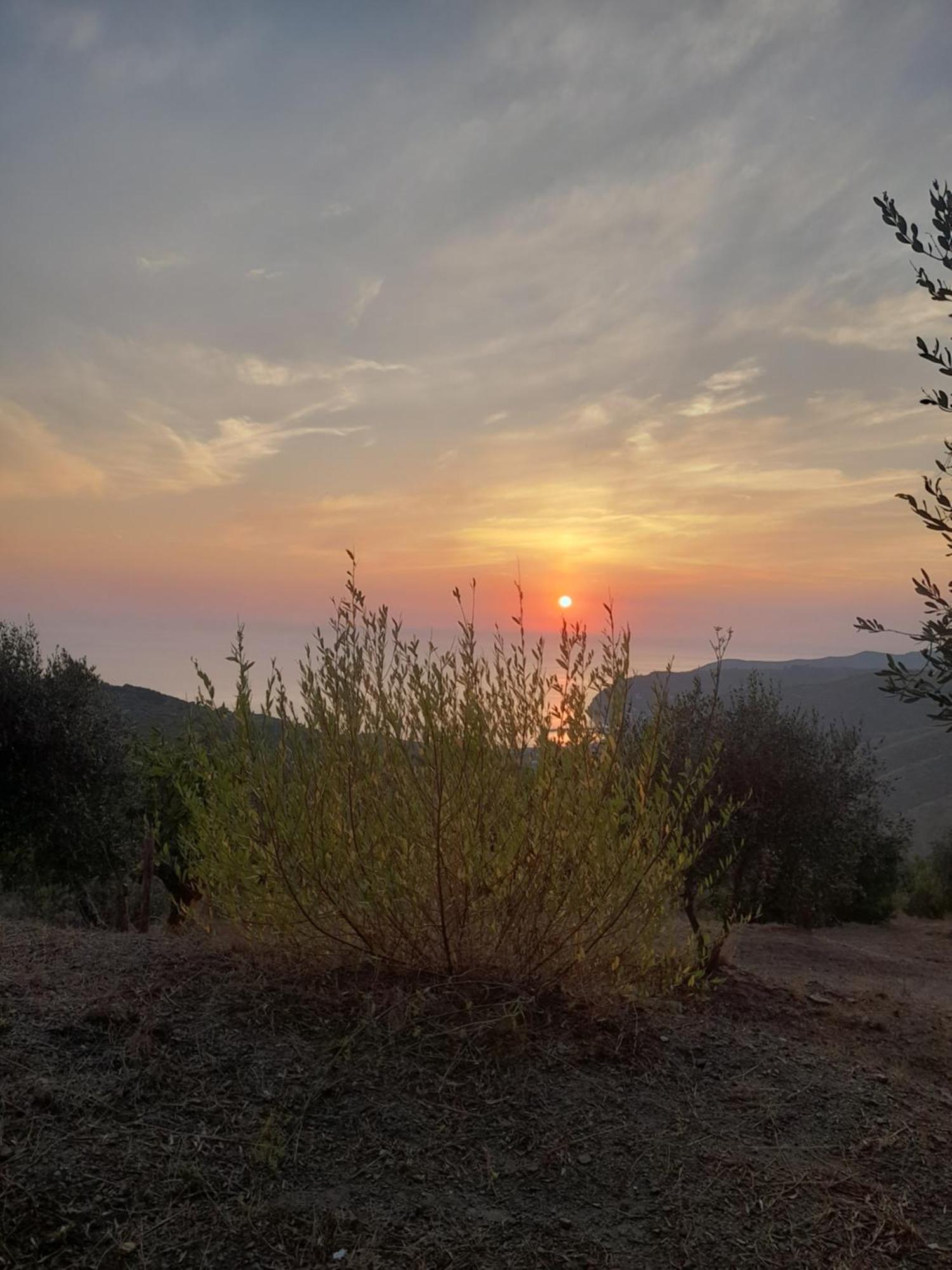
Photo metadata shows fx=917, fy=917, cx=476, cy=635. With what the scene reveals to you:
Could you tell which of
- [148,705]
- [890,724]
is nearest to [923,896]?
[148,705]

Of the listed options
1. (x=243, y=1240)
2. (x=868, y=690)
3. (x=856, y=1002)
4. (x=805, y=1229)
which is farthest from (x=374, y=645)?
(x=868, y=690)

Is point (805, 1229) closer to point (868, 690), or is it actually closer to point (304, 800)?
point (304, 800)

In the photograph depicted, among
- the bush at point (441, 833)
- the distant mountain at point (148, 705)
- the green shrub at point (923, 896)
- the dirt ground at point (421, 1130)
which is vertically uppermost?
the distant mountain at point (148, 705)

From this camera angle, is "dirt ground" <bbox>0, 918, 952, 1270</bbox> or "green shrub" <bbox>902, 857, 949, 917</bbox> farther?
"green shrub" <bbox>902, 857, 949, 917</bbox>

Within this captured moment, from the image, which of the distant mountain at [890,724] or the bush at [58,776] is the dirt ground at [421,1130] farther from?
the distant mountain at [890,724]

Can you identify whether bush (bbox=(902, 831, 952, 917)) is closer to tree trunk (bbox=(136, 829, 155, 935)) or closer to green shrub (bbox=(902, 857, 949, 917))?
green shrub (bbox=(902, 857, 949, 917))

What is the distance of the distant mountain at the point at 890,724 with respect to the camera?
55.4m

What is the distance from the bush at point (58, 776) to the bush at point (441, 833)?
8.72m

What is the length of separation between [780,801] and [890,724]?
8028 cm

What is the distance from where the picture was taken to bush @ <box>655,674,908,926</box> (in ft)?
47.8

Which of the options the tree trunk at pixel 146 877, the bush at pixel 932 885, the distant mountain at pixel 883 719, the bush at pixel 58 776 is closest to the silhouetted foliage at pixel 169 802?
the bush at pixel 58 776

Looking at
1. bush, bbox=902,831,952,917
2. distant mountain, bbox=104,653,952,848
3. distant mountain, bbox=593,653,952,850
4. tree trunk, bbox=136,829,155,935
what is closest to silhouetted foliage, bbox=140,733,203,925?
tree trunk, bbox=136,829,155,935

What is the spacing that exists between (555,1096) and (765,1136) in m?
1.06

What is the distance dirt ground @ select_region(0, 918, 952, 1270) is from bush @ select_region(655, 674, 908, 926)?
8.14 meters
